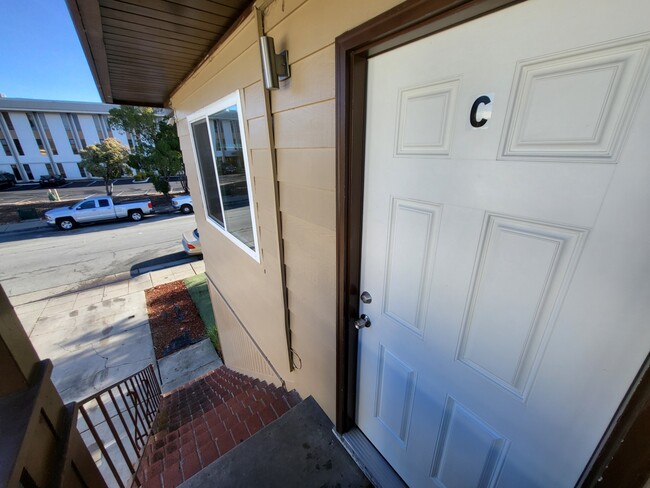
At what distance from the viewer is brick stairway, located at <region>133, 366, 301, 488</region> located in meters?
1.68

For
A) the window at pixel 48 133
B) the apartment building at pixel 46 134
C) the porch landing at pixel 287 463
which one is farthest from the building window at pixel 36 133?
the porch landing at pixel 287 463

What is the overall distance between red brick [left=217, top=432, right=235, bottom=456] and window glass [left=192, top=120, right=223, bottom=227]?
1.99m

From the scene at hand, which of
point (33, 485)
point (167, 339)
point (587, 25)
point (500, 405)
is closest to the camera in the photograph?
point (587, 25)

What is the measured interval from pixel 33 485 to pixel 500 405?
4.44 ft

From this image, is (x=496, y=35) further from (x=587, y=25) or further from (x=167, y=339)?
(x=167, y=339)

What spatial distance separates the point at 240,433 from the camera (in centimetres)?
190

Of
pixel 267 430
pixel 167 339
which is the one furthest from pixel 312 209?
pixel 167 339

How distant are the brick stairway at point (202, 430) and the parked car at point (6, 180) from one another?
27034mm

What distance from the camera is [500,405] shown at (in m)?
0.88

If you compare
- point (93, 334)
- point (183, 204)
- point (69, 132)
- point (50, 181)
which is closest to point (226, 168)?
point (93, 334)

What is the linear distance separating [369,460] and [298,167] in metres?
1.67

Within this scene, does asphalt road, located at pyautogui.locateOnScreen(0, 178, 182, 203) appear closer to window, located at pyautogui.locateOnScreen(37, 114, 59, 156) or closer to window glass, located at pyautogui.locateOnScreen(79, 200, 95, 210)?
window, located at pyautogui.locateOnScreen(37, 114, 59, 156)

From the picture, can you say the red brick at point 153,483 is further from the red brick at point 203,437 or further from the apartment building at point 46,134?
the apartment building at point 46,134

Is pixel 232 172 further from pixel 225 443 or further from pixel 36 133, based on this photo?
pixel 36 133
